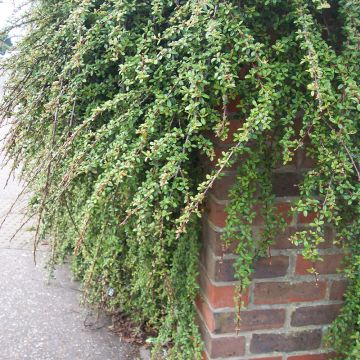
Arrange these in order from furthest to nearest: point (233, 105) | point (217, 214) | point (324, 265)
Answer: point (324, 265) < point (217, 214) < point (233, 105)

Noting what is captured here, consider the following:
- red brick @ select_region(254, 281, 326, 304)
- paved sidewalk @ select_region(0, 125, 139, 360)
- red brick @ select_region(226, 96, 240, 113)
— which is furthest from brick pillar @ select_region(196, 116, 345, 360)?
paved sidewalk @ select_region(0, 125, 139, 360)

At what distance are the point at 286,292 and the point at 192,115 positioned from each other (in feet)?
2.69

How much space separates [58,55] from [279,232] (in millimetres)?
1075

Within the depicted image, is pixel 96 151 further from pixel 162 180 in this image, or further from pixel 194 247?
pixel 194 247

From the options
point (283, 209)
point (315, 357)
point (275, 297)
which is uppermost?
point (283, 209)

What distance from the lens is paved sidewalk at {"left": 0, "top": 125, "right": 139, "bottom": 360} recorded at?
2.42 metres

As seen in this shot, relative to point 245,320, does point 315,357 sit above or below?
below

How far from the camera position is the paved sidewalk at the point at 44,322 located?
2.42 meters

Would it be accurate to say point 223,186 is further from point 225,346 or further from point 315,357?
point 315,357

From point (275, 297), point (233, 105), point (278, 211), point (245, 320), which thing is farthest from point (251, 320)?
point (233, 105)

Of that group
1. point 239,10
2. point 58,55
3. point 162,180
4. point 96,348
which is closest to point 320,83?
point 239,10

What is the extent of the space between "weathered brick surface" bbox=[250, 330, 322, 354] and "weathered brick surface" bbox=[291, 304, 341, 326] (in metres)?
0.04

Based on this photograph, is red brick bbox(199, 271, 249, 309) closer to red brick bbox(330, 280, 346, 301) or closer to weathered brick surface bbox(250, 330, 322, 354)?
weathered brick surface bbox(250, 330, 322, 354)

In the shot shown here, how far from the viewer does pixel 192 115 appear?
4.23 ft
